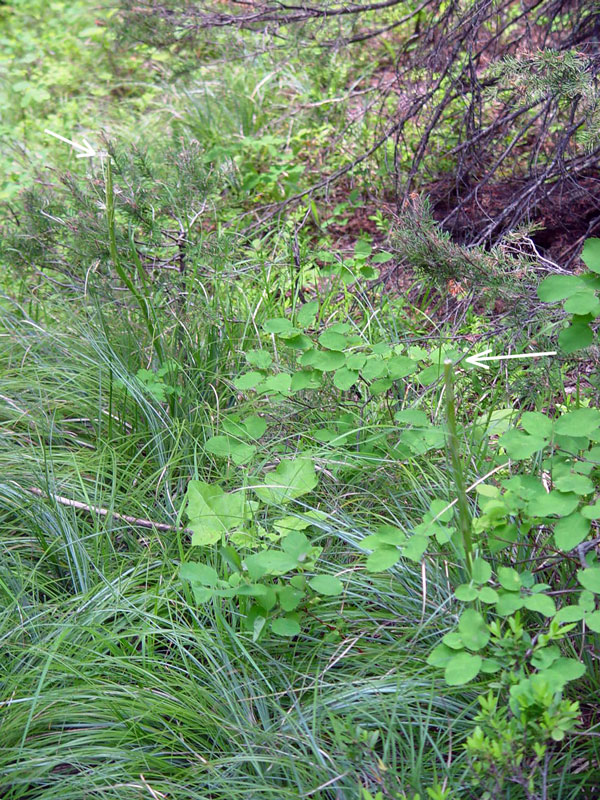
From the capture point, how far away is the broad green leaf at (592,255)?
1687 mm

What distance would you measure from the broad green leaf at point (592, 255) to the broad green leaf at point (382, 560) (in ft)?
2.56

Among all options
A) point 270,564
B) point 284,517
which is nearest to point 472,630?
point 270,564

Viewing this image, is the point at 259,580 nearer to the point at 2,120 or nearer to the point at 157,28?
the point at 157,28

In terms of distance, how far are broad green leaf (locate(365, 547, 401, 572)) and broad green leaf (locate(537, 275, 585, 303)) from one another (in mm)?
672

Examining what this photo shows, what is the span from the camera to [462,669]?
143 cm

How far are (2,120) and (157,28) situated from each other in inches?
A: 92.0

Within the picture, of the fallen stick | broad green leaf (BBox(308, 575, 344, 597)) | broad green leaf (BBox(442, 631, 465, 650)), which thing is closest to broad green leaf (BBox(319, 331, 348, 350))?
the fallen stick

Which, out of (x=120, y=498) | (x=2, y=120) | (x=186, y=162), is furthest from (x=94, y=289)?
(x=2, y=120)

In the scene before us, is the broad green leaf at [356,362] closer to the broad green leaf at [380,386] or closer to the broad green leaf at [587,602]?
the broad green leaf at [380,386]

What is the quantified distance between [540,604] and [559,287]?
71cm

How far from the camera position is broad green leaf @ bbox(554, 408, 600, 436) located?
5.41 ft

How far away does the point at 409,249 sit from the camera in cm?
217

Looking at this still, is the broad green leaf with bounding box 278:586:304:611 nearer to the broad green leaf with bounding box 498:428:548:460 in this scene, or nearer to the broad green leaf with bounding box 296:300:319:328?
the broad green leaf with bounding box 498:428:548:460

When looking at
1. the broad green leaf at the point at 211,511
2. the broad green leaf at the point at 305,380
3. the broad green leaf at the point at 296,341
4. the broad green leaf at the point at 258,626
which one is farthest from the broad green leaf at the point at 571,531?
the broad green leaf at the point at 296,341
